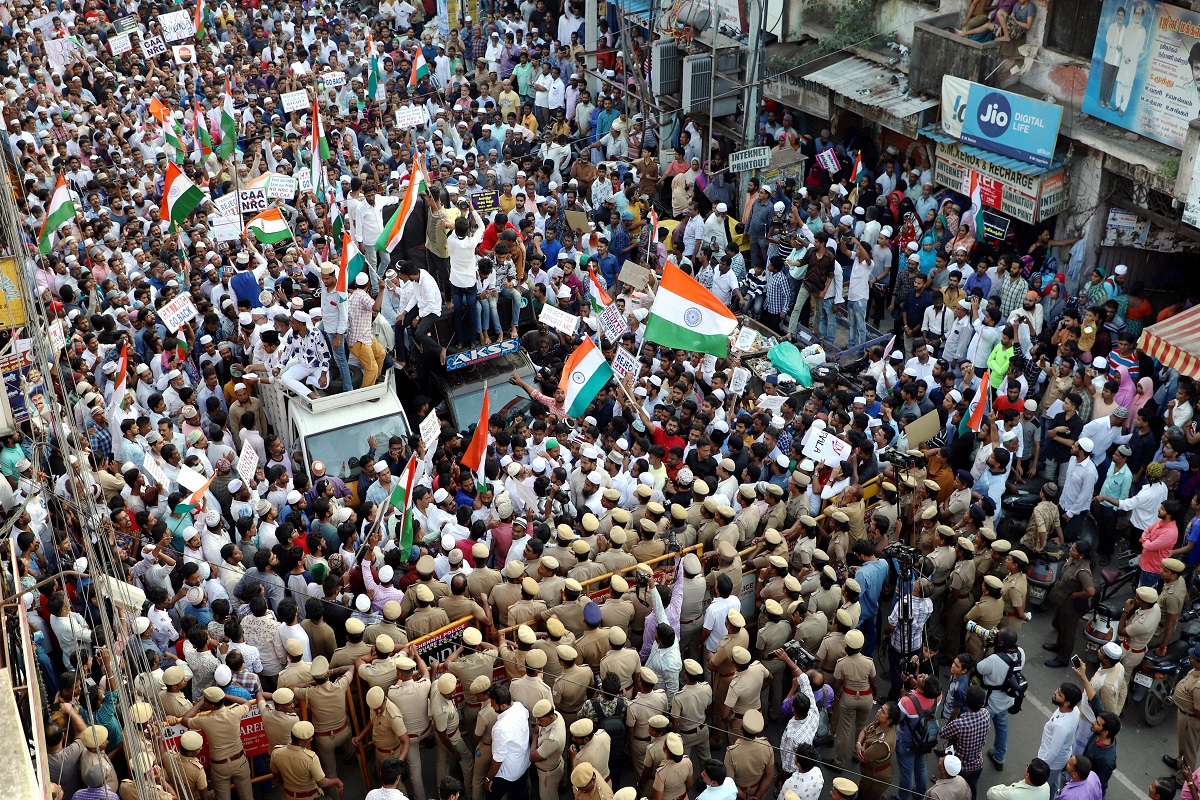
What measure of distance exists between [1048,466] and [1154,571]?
1956mm

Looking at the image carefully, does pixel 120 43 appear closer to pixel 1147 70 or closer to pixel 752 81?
pixel 752 81

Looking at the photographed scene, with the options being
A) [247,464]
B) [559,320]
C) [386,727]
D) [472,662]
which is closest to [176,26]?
[559,320]

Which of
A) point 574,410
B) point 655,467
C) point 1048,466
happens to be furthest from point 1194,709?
point 574,410

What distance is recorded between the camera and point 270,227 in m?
14.5

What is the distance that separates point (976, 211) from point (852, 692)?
841cm

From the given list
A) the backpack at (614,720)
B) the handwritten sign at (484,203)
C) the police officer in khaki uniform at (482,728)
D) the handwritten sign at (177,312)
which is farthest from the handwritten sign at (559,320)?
the backpack at (614,720)

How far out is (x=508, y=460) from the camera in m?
11.6

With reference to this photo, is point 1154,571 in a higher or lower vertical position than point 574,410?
lower

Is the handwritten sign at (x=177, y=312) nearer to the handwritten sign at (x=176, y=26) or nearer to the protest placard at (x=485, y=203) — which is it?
the protest placard at (x=485, y=203)

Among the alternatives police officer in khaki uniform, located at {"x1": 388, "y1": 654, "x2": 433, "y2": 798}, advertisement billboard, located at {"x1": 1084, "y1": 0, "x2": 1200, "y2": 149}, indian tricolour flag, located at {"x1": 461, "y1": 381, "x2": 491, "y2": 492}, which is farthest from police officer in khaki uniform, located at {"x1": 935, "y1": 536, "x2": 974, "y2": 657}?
advertisement billboard, located at {"x1": 1084, "y1": 0, "x2": 1200, "y2": 149}

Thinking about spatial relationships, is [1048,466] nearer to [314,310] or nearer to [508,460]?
[508,460]

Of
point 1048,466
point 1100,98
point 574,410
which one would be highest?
point 1100,98

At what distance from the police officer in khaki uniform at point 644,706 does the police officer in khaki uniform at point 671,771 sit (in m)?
0.47

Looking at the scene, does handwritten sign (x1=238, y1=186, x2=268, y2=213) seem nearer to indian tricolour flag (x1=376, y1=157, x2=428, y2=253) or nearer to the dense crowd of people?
the dense crowd of people
